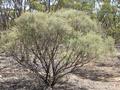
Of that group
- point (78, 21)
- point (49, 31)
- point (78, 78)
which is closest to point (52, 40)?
point (49, 31)

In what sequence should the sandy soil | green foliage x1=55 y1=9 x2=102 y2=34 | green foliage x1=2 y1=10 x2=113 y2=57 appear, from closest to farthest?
1. green foliage x1=2 y1=10 x2=113 y2=57
2. green foliage x1=55 y1=9 x2=102 y2=34
3. the sandy soil

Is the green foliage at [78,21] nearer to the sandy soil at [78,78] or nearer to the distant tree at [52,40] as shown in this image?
the distant tree at [52,40]

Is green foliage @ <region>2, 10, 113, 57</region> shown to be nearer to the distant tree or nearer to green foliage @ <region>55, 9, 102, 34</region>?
the distant tree

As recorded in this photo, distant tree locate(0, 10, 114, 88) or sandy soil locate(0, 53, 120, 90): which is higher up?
distant tree locate(0, 10, 114, 88)

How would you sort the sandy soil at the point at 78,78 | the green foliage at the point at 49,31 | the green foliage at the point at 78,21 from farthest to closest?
1. the sandy soil at the point at 78,78
2. the green foliage at the point at 78,21
3. the green foliage at the point at 49,31

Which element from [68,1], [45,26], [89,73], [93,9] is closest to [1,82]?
[45,26]

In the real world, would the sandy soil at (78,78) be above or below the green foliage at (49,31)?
below

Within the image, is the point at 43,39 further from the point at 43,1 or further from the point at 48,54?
the point at 43,1

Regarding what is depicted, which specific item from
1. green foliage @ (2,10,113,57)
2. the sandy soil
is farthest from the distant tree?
the sandy soil

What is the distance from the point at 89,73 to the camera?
19.2 metres

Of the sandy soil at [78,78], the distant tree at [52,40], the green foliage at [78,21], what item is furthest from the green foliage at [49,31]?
the sandy soil at [78,78]

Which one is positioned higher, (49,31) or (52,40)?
(49,31)

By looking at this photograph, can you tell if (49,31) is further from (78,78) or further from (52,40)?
(78,78)

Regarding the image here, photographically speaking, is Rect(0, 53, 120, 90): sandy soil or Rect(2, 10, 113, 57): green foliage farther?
Rect(0, 53, 120, 90): sandy soil
